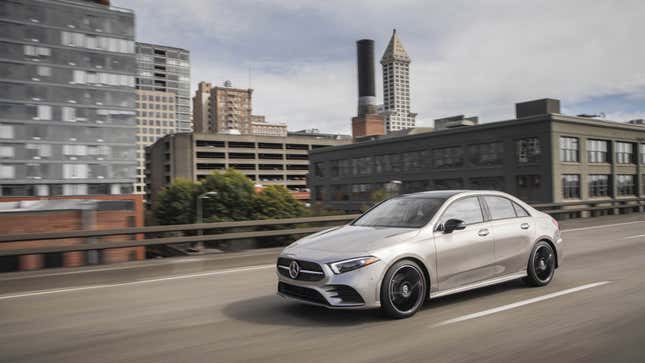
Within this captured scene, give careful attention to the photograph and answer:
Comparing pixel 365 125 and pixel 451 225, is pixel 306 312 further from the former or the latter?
pixel 365 125

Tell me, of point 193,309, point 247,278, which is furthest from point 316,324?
point 247,278

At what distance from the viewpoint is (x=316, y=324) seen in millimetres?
5746

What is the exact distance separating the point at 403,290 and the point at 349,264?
0.77 metres

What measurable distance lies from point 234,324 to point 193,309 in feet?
3.49

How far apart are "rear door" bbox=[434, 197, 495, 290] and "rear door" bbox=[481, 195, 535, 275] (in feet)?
0.56

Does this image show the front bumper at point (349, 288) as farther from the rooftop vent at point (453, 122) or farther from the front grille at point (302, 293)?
the rooftop vent at point (453, 122)

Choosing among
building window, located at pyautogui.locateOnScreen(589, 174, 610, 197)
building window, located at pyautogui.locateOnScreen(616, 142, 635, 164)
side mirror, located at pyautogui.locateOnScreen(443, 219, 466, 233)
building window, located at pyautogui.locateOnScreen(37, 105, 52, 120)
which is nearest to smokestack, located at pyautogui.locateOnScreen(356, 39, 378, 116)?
building window, located at pyautogui.locateOnScreen(37, 105, 52, 120)

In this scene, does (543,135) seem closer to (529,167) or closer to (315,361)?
(529,167)

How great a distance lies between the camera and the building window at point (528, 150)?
159ft

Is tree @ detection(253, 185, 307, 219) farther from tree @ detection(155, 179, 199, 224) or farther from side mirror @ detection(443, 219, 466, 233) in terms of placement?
side mirror @ detection(443, 219, 466, 233)

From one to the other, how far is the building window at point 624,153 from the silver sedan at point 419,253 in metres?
52.6

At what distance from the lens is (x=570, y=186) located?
159 feet

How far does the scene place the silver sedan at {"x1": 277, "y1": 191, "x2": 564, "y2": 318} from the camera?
5.64m

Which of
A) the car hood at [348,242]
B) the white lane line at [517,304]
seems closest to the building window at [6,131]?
the car hood at [348,242]
